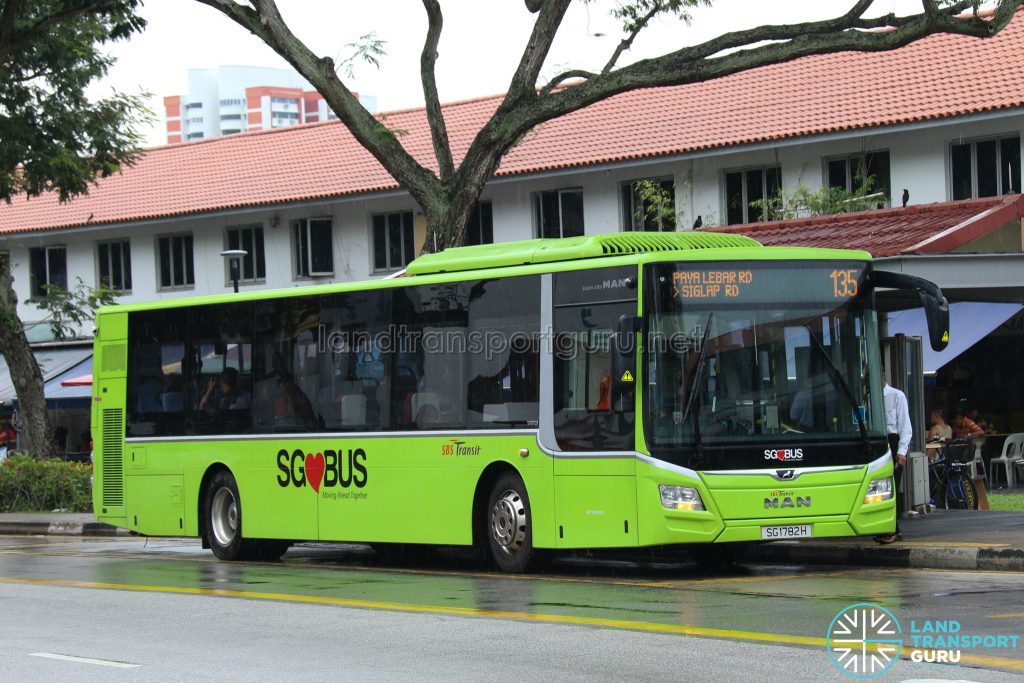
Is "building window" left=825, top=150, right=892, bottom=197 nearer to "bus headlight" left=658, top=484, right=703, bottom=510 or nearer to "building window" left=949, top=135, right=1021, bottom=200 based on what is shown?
"building window" left=949, top=135, right=1021, bottom=200

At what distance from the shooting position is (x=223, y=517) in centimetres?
1905

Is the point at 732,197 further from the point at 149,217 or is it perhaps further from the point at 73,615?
the point at 73,615

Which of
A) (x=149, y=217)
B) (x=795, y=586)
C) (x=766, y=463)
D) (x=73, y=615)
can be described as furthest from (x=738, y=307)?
(x=149, y=217)

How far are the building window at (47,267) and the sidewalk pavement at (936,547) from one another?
3425 cm

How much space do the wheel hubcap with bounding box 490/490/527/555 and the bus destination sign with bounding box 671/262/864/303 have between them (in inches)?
109

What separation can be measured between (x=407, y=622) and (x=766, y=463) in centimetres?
413

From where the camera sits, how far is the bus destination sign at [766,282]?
46.1 feet

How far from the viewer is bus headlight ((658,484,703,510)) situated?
13.8 meters

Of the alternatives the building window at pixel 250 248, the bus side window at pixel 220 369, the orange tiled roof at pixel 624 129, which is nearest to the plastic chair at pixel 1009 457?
the orange tiled roof at pixel 624 129

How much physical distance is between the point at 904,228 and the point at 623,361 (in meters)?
11.4

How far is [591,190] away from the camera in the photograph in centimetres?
3694

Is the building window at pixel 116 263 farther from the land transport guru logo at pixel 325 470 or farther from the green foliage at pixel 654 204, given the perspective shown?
the land transport guru logo at pixel 325 470

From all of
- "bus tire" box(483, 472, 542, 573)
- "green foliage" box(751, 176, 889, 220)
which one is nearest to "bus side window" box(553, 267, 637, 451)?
"bus tire" box(483, 472, 542, 573)

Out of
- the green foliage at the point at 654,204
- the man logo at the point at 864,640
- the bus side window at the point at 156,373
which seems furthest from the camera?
the green foliage at the point at 654,204
